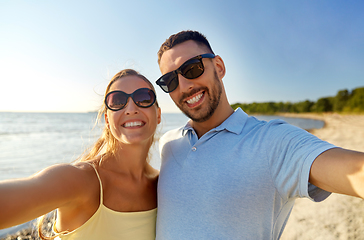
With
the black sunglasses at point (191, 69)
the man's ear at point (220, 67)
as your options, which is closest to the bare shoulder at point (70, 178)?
the black sunglasses at point (191, 69)

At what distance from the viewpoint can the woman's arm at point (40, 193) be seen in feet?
4.24

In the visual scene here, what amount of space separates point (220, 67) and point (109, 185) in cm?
200

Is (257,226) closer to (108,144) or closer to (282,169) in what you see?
(282,169)

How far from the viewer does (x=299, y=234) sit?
4.27m

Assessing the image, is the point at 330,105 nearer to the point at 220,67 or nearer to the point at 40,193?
the point at 220,67

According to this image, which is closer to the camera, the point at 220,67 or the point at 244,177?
the point at 244,177

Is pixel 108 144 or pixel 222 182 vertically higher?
pixel 108 144

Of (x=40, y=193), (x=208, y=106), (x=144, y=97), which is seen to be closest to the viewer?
(x=40, y=193)

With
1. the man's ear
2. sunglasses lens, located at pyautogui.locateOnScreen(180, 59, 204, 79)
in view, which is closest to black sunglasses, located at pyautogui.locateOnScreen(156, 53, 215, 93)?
sunglasses lens, located at pyautogui.locateOnScreen(180, 59, 204, 79)

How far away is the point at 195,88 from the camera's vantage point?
8.08 ft

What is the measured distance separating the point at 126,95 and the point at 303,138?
6.19 ft

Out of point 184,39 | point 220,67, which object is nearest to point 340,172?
point 220,67

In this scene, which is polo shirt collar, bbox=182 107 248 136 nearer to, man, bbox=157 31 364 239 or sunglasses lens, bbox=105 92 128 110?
man, bbox=157 31 364 239

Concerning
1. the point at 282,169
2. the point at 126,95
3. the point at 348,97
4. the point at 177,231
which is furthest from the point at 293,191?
the point at 348,97
